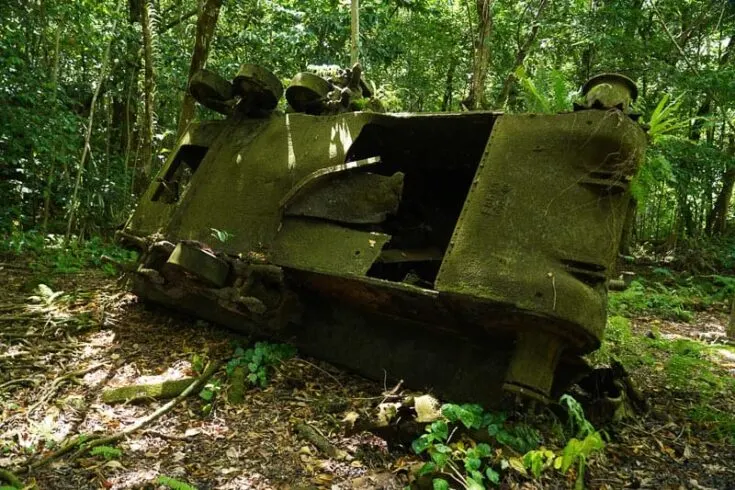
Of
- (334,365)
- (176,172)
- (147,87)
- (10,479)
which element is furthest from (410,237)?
(147,87)

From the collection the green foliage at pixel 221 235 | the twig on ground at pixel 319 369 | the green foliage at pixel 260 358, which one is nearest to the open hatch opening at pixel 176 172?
the green foliage at pixel 221 235

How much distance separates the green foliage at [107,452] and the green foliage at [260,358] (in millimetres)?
1135

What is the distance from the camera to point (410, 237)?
18.9ft

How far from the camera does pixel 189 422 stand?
3.81 metres

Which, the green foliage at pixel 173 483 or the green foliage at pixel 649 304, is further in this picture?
the green foliage at pixel 649 304

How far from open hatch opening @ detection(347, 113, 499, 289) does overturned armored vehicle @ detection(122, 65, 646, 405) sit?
0.02 meters

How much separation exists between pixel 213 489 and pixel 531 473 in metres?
1.67

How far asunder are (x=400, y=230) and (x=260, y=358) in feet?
6.51

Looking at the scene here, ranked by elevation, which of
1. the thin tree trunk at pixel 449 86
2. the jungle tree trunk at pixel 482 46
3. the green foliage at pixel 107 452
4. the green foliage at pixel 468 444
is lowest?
the green foliage at pixel 107 452

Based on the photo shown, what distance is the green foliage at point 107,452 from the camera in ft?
10.7

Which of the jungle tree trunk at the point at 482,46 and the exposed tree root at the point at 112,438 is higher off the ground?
the jungle tree trunk at the point at 482,46

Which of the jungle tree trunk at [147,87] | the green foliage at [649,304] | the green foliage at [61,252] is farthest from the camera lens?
the jungle tree trunk at [147,87]

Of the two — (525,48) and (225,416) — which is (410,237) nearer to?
(225,416)

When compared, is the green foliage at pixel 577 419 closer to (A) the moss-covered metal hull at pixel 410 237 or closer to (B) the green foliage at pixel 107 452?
(A) the moss-covered metal hull at pixel 410 237
